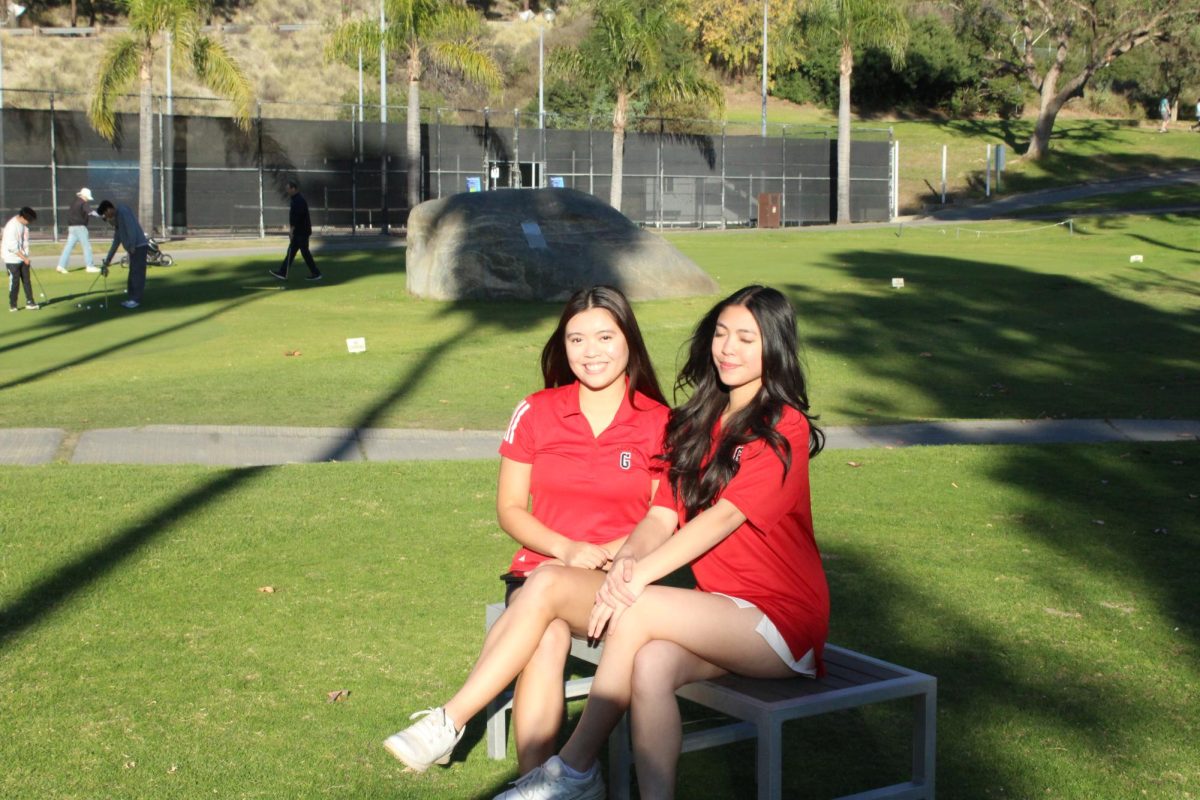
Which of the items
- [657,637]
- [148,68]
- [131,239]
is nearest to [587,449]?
[657,637]

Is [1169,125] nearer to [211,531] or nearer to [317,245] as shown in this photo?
[317,245]

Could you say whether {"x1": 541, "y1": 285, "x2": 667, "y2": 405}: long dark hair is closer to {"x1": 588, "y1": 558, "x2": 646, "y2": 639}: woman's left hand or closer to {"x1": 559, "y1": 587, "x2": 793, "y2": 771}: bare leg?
{"x1": 588, "y1": 558, "x2": 646, "y2": 639}: woman's left hand

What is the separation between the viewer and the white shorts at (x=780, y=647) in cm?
393

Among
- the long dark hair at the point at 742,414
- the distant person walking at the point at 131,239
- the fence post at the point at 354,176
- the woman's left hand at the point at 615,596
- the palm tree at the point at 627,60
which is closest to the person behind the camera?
the woman's left hand at the point at 615,596

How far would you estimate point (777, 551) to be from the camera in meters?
4.10

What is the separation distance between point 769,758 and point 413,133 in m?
36.4

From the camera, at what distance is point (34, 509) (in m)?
7.47

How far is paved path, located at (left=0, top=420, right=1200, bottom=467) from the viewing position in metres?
9.52

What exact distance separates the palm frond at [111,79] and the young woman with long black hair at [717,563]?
3210 centimetres

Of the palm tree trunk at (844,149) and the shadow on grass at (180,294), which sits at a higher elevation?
the palm tree trunk at (844,149)

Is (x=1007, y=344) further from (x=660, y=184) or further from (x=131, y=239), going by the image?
(x=660, y=184)

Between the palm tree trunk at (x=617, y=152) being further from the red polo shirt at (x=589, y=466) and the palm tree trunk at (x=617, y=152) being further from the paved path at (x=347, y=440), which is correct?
the red polo shirt at (x=589, y=466)

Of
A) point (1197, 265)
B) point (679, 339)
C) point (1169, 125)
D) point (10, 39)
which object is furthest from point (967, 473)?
point (1169, 125)

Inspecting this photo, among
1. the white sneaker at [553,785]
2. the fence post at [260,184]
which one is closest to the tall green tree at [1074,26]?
the fence post at [260,184]
